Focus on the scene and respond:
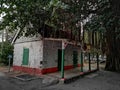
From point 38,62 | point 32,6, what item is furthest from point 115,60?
point 32,6

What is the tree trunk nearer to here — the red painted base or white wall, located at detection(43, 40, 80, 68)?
white wall, located at detection(43, 40, 80, 68)

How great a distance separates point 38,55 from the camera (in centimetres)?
1237

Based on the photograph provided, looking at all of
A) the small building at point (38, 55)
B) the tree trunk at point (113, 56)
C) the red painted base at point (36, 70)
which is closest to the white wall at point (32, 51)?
the small building at point (38, 55)

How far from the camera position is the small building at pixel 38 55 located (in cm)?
1221

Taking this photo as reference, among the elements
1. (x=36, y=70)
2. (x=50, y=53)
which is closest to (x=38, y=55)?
(x=50, y=53)

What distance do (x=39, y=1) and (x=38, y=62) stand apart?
4979 millimetres

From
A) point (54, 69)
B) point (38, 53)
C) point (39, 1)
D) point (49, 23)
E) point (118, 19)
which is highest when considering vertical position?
point (39, 1)

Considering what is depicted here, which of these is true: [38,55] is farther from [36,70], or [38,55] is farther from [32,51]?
[36,70]

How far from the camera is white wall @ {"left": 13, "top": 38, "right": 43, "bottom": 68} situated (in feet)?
40.4

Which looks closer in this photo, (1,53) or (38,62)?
(38,62)

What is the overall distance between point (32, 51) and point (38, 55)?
85 cm

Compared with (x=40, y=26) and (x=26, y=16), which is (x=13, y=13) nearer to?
(x=26, y=16)

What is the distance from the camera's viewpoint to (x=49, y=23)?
12.0 meters

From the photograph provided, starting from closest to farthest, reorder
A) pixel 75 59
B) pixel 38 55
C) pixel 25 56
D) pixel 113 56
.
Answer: pixel 38 55 < pixel 25 56 < pixel 113 56 < pixel 75 59
